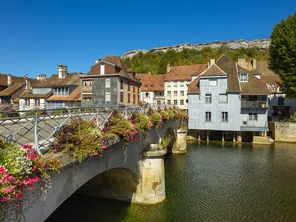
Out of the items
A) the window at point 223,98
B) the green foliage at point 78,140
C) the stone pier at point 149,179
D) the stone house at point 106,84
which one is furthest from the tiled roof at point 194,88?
the green foliage at point 78,140

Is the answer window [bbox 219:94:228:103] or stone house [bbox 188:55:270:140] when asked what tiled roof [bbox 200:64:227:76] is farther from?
window [bbox 219:94:228:103]

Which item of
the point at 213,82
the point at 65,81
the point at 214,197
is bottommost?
the point at 214,197

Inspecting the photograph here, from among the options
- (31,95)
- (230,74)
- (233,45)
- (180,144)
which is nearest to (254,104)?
(230,74)

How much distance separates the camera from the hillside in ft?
291

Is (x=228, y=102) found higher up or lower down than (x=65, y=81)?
lower down

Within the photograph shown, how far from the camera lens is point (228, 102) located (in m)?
32.9

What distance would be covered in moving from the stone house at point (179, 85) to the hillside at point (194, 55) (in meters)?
21.6

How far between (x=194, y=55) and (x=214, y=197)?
97459 millimetres

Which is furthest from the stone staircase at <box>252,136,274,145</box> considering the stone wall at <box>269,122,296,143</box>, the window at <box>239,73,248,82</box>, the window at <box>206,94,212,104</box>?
the window at <box>239,73,248,82</box>

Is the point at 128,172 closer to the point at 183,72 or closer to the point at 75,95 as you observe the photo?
the point at 75,95

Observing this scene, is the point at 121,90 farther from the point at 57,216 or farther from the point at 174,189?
the point at 57,216

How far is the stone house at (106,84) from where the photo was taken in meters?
37.8

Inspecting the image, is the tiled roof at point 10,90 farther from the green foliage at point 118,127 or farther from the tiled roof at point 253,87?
the green foliage at point 118,127

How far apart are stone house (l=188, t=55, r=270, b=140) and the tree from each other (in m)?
3.31
